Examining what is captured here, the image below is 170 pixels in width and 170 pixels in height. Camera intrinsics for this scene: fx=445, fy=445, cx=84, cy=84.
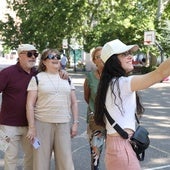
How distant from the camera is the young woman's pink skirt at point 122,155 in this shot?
3271mm

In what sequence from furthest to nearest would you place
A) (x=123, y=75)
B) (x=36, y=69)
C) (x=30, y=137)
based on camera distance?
(x=36, y=69) → (x=30, y=137) → (x=123, y=75)

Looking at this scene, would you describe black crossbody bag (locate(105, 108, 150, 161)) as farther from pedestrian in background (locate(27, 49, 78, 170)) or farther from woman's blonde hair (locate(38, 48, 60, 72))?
woman's blonde hair (locate(38, 48, 60, 72))

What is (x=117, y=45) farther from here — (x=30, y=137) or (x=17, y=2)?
(x=17, y=2)

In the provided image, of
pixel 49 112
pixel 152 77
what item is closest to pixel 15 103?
pixel 49 112

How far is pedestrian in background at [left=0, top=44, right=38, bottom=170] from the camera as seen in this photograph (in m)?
5.03

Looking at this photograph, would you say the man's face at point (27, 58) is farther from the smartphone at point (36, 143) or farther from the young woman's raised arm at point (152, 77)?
the young woman's raised arm at point (152, 77)

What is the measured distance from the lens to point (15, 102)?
5035 mm

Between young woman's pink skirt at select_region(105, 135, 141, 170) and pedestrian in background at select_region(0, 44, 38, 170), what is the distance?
1.93m

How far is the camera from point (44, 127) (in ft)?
15.8

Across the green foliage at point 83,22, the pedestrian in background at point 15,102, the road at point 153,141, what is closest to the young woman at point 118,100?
the pedestrian in background at point 15,102

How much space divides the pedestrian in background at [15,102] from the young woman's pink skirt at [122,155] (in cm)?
193

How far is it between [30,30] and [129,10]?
13.3 metres

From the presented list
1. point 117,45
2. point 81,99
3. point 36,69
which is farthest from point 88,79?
point 81,99

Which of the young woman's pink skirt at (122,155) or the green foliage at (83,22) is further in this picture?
the green foliage at (83,22)
